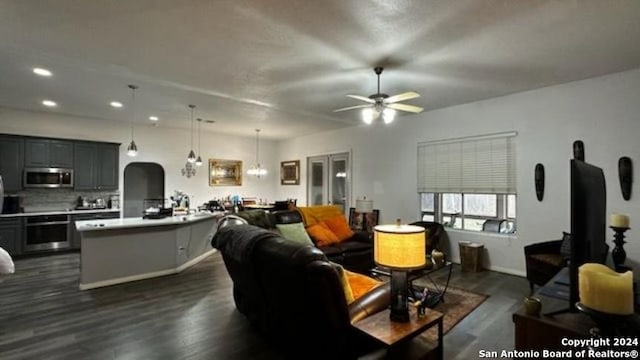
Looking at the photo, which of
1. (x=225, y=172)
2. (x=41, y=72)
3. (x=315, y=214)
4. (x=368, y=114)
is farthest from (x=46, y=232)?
(x=368, y=114)

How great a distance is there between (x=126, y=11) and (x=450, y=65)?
3.35 m

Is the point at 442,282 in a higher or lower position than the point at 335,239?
lower

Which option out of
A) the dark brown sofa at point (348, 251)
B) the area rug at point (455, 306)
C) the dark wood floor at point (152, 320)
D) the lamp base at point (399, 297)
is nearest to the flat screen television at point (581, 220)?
the lamp base at point (399, 297)

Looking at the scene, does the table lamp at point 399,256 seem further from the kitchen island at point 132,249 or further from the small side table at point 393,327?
the kitchen island at point 132,249

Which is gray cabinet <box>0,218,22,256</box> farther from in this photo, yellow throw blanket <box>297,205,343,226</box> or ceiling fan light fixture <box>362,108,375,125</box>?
ceiling fan light fixture <box>362,108,375,125</box>

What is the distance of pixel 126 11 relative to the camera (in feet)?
8.30

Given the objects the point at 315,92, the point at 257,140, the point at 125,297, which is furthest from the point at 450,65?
the point at 257,140

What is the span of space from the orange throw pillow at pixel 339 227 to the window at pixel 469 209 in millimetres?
1870

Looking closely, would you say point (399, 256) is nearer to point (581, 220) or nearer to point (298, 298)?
point (298, 298)

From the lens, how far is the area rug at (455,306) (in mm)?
2969

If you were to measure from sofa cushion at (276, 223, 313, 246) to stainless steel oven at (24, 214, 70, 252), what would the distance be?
4.68m

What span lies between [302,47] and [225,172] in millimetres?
6130

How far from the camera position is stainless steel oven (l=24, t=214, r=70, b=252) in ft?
18.6

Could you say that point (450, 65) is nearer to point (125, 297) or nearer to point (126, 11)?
point (126, 11)
